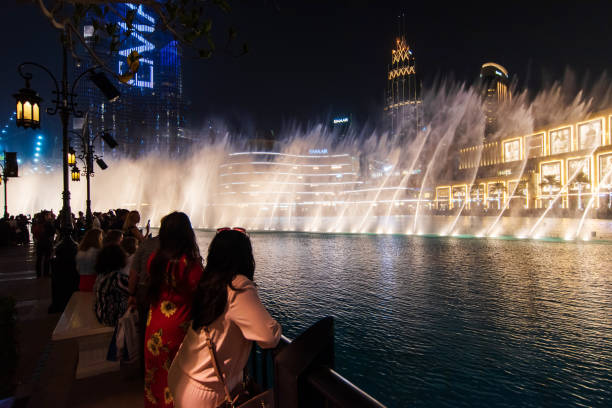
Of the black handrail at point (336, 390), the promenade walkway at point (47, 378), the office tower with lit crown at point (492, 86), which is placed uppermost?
the office tower with lit crown at point (492, 86)

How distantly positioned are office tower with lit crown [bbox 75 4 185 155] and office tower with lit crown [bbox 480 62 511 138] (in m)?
145

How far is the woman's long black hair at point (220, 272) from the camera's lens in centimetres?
195

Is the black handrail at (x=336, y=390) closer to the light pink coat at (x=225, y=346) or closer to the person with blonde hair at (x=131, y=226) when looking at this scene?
the light pink coat at (x=225, y=346)

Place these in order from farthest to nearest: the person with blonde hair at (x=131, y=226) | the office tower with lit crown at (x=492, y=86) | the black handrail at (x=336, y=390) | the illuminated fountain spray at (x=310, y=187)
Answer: the office tower with lit crown at (x=492, y=86) → the illuminated fountain spray at (x=310, y=187) → the person with blonde hair at (x=131, y=226) → the black handrail at (x=336, y=390)

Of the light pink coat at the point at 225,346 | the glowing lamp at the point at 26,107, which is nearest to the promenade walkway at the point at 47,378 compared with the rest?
the light pink coat at the point at 225,346

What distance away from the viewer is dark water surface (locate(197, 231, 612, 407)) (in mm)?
5488

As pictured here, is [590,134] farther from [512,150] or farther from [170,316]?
[170,316]

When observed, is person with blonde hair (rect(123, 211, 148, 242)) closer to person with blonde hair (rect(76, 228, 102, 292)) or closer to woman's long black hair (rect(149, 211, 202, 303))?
person with blonde hair (rect(76, 228, 102, 292))

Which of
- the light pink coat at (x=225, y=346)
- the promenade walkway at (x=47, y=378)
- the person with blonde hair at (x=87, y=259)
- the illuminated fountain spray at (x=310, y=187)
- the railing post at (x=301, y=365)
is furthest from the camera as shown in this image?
the illuminated fountain spray at (x=310, y=187)

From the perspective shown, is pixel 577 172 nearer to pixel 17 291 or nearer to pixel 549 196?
pixel 549 196

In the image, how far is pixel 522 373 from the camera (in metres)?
5.83

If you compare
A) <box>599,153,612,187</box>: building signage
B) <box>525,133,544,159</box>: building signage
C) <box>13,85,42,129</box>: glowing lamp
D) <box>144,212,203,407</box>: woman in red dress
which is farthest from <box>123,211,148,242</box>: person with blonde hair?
<box>525,133,544,159</box>: building signage

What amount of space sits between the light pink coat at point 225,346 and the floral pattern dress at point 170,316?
0.39 m

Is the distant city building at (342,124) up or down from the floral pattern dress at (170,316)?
up
